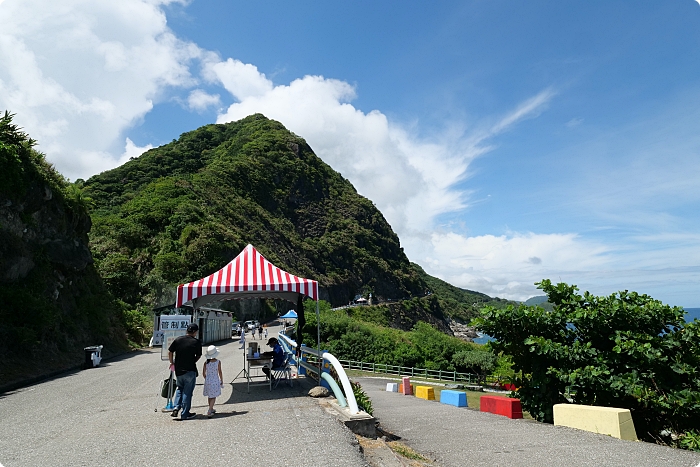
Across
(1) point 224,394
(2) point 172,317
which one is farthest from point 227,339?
(1) point 224,394

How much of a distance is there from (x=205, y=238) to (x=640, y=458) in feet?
188

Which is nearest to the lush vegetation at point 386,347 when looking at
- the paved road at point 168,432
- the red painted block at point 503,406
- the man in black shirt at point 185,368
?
the red painted block at point 503,406

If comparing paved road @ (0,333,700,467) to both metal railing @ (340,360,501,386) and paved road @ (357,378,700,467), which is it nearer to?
paved road @ (357,378,700,467)

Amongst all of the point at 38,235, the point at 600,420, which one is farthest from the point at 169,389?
the point at 38,235

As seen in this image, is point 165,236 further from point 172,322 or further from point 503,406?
point 503,406

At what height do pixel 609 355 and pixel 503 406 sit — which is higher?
pixel 609 355

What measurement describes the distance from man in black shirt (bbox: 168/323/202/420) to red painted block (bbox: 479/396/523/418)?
6.27m

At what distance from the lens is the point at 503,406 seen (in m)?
9.81

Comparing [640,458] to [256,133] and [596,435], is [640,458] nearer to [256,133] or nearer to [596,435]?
[596,435]

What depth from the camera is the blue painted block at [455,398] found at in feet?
41.5

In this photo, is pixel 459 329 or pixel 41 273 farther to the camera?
pixel 459 329

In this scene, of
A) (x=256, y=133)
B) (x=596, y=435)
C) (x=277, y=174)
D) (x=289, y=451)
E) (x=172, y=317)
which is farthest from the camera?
(x=256, y=133)

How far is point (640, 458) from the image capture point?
19.1ft

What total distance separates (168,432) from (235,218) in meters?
74.8
